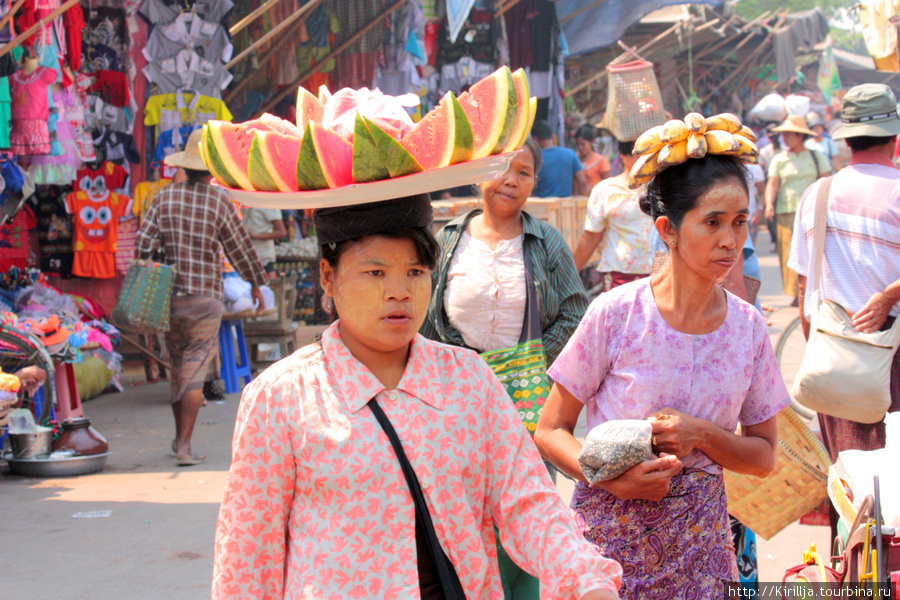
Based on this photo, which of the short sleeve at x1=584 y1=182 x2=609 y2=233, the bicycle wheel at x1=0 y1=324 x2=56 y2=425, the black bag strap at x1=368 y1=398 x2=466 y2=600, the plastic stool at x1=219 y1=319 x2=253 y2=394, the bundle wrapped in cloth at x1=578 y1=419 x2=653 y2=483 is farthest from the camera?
the plastic stool at x1=219 y1=319 x2=253 y2=394

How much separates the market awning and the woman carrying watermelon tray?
11572 mm

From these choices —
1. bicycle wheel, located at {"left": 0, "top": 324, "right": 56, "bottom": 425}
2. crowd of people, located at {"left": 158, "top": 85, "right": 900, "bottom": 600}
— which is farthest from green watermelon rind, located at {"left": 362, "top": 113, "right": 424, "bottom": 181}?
bicycle wheel, located at {"left": 0, "top": 324, "right": 56, "bottom": 425}

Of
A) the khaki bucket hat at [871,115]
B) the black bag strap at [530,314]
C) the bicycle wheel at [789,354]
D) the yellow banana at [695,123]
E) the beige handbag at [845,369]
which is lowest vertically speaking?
the bicycle wheel at [789,354]

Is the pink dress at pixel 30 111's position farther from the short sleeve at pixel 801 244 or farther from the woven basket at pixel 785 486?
the woven basket at pixel 785 486

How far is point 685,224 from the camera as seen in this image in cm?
238

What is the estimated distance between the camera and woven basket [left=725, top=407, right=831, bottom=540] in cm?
305

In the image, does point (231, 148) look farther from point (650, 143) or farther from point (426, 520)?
point (650, 143)

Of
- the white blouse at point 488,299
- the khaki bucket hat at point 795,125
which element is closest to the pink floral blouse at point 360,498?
the white blouse at point 488,299

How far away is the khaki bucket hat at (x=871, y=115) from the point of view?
3.96m

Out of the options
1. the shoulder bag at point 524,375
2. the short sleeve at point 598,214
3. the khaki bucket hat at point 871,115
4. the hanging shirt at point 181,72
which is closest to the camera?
the shoulder bag at point 524,375

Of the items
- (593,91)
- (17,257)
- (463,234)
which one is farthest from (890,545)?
(593,91)

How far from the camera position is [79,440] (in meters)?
6.06

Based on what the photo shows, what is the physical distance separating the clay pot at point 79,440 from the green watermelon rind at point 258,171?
482cm

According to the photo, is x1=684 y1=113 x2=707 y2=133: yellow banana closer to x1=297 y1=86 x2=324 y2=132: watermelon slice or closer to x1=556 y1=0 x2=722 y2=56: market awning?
x1=297 y1=86 x2=324 y2=132: watermelon slice
